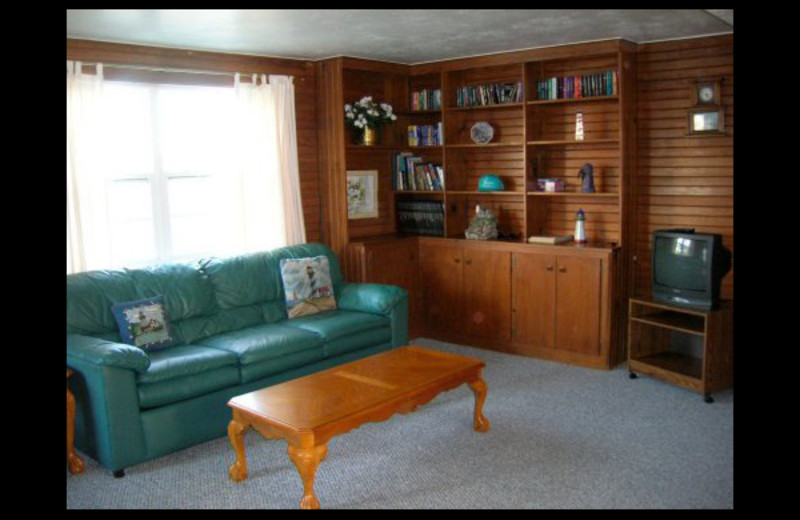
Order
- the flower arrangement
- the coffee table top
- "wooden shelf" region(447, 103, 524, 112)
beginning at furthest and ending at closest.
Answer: the flower arrangement
"wooden shelf" region(447, 103, 524, 112)
the coffee table top

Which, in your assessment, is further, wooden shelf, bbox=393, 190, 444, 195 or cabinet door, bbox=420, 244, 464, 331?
wooden shelf, bbox=393, 190, 444, 195

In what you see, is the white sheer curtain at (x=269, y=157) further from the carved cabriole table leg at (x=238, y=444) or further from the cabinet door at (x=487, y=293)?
the carved cabriole table leg at (x=238, y=444)

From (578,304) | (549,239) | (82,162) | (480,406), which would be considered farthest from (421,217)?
(82,162)

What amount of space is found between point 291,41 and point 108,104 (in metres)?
1.22

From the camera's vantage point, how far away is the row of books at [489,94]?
225 inches

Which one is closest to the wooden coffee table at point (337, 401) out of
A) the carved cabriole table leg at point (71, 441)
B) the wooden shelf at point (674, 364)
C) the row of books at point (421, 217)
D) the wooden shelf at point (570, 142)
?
the carved cabriole table leg at point (71, 441)

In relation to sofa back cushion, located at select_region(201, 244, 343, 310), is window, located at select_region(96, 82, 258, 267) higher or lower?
higher

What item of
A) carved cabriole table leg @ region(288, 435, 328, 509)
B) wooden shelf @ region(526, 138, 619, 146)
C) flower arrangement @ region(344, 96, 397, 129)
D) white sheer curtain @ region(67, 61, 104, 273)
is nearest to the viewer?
carved cabriole table leg @ region(288, 435, 328, 509)

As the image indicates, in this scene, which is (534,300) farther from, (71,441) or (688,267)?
(71,441)

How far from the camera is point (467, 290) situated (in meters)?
5.96

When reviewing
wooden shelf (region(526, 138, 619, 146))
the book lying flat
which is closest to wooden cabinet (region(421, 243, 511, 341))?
the book lying flat

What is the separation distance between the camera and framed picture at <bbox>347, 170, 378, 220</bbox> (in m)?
6.08

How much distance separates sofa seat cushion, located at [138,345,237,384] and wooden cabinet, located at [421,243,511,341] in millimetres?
2299

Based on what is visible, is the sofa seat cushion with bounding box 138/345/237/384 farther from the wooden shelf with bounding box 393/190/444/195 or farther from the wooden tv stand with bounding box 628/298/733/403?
the wooden tv stand with bounding box 628/298/733/403
